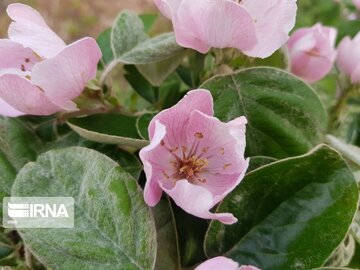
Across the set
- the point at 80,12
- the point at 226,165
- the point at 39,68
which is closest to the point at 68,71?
the point at 39,68

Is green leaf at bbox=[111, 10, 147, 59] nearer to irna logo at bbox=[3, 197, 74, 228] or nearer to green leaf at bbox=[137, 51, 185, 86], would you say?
green leaf at bbox=[137, 51, 185, 86]

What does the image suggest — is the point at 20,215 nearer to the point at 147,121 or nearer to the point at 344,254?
the point at 147,121

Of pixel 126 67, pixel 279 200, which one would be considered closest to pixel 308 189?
pixel 279 200

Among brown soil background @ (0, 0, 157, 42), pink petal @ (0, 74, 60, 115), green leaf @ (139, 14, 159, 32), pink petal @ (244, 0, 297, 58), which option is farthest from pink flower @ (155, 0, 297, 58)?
brown soil background @ (0, 0, 157, 42)

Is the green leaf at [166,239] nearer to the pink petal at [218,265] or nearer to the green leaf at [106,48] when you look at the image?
the pink petal at [218,265]

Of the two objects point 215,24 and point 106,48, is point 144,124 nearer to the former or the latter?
point 215,24
